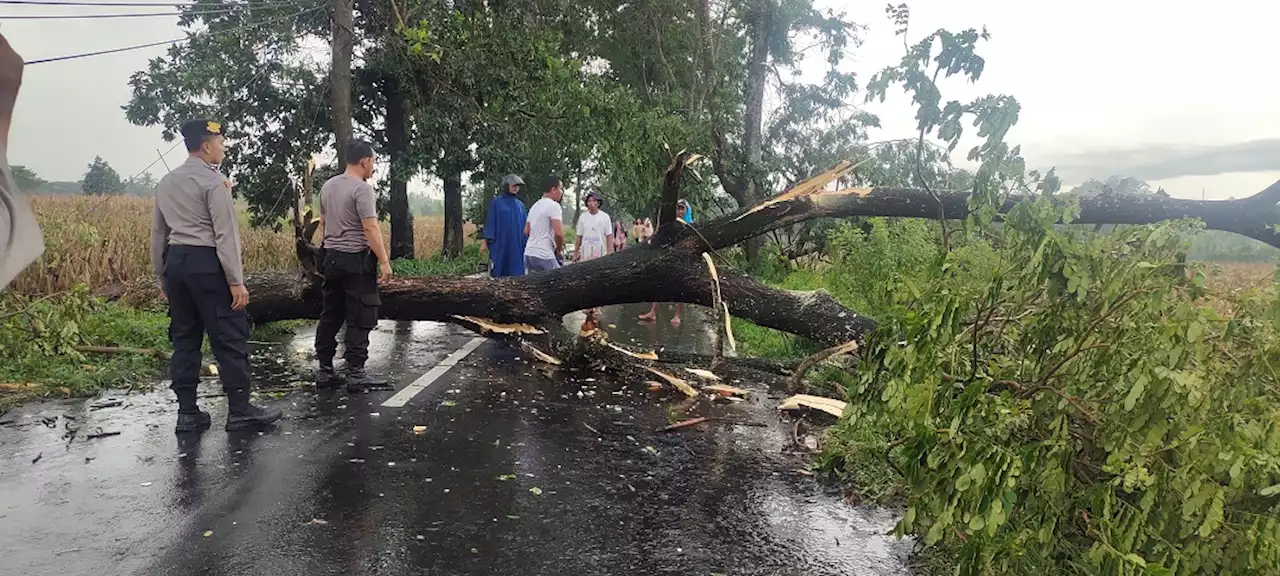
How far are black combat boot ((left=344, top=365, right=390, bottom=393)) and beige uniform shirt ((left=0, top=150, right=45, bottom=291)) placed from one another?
4448mm

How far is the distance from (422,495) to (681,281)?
12.8ft

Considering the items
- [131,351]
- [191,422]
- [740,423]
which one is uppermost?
[131,351]

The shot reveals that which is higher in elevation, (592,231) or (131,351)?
(592,231)

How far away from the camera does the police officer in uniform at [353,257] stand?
603 centimetres

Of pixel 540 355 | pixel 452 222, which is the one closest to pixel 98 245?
pixel 540 355

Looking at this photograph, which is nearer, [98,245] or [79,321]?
[79,321]

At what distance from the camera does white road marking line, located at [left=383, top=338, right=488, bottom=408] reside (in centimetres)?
586

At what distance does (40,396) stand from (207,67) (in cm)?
1272

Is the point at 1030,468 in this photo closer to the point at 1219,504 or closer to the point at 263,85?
the point at 1219,504

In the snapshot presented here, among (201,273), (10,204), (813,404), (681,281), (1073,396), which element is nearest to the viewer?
(10,204)

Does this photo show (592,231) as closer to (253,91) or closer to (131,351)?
(131,351)

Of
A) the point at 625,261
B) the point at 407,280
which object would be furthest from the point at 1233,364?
the point at 407,280

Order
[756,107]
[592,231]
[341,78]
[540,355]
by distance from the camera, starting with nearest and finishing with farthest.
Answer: [540,355] < [592,231] < [341,78] < [756,107]

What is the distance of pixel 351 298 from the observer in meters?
6.19
